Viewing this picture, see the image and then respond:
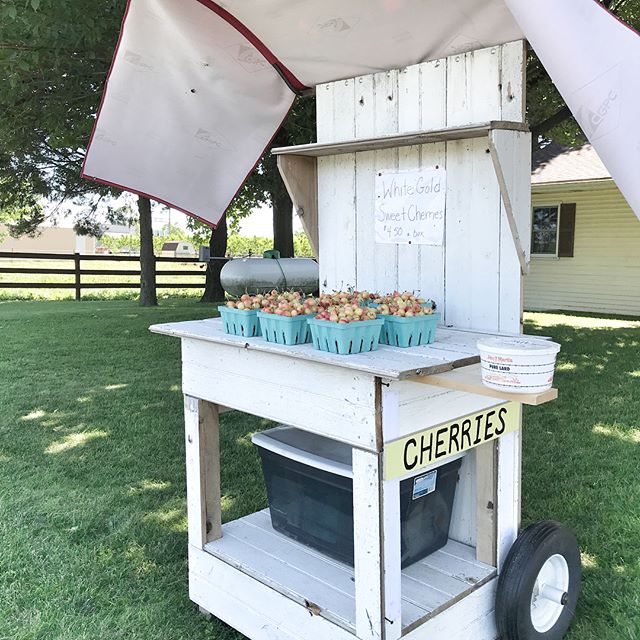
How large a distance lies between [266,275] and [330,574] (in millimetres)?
6678

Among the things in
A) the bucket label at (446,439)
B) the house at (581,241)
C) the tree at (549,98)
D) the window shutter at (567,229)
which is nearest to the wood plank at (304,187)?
the bucket label at (446,439)

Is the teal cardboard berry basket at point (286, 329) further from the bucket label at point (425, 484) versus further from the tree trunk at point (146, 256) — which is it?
the tree trunk at point (146, 256)

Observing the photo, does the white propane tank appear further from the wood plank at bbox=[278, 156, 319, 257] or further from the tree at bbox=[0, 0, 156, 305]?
the wood plank at bbox=[278, 156, 319, 257]

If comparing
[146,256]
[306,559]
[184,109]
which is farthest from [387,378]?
[146,256]

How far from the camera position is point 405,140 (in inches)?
82.8

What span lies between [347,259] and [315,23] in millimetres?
866

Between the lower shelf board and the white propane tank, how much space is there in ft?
18.4

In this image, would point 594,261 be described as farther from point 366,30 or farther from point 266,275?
point 366,30

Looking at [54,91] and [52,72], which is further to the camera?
[54,91]

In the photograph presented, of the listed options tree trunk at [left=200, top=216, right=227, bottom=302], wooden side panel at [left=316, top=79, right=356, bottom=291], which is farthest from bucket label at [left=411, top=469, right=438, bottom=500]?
tree trunk at [left=200, top=216, right=227, bottom=302]

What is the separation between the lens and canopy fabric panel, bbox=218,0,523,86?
1952mm

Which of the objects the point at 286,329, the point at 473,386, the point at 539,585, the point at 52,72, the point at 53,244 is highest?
the point at 52,72

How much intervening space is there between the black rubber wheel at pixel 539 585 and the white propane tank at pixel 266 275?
5932 mm

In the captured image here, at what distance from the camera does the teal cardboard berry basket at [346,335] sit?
5.59ft
